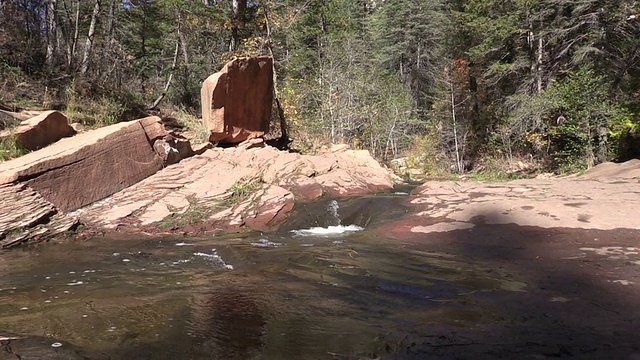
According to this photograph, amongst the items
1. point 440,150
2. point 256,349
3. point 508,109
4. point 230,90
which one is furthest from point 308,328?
point 440,150

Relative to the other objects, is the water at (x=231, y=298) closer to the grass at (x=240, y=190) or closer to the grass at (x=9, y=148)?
the grass at (x=240, y=190)

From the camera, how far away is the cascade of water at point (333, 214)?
23.1ft

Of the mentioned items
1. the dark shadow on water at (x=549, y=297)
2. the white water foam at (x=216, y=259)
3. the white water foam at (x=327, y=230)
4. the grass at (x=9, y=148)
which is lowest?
the white water foam at (x=327, y=230)

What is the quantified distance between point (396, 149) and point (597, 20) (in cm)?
967

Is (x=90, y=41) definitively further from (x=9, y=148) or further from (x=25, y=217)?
(x=25, y=217)

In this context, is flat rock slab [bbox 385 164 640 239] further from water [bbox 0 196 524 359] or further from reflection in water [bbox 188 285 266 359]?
reflection in water [bbox 188 285 266 359]

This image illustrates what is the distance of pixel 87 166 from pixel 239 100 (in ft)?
15.6

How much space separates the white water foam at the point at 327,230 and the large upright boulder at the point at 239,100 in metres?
4.93

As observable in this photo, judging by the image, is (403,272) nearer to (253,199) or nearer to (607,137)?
(253,199)

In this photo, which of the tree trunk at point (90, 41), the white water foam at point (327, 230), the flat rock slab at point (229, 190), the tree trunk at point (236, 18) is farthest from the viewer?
the tree trunk at point (236, 18)

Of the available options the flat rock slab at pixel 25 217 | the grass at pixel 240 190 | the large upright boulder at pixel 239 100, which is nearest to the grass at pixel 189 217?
the grass at pixel 240 190

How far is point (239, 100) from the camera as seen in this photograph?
36.0 feet

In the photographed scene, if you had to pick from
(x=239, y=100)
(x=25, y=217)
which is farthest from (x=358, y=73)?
(x=25, y=217)

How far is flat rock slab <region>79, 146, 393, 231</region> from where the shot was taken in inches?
264
